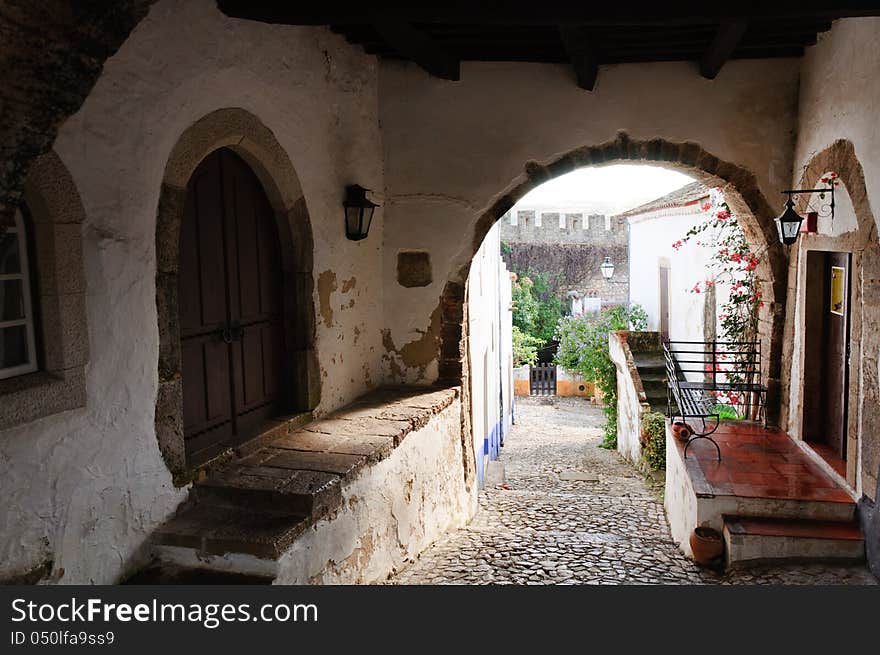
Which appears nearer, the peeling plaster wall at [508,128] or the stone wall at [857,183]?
the stone wall at [857,183]

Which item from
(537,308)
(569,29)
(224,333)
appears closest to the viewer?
(224,333)

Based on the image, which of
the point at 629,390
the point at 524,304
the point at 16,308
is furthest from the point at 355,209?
the point at 524,304

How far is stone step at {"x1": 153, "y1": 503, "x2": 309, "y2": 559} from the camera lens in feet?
10.3

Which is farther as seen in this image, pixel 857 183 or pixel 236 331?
pixel 857 183

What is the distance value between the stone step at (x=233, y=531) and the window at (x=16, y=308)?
99cm

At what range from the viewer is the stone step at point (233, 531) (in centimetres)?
315

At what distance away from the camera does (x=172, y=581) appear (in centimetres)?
311

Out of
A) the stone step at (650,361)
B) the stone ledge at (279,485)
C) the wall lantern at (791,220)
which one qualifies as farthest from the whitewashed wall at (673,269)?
the stone ledge at (279,485)

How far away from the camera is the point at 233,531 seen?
128 inches

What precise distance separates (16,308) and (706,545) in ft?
13.4

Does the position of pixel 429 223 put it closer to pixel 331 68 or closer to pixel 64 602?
pixel 331 68

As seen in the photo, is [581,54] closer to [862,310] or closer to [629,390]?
[862,310]

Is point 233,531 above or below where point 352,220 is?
below

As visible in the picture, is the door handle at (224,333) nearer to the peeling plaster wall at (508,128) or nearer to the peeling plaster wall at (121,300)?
the peeling plaster wall at (121,300)
